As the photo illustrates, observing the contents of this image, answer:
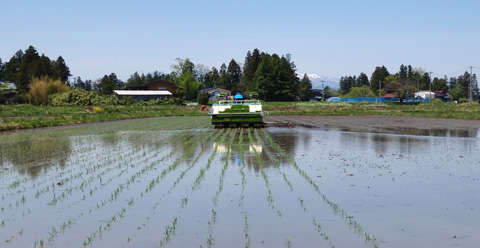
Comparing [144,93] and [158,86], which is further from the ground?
[158,86]

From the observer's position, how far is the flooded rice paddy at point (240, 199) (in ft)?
22.3

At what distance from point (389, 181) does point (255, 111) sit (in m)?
19.8

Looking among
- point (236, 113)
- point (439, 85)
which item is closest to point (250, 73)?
point (439, 85)

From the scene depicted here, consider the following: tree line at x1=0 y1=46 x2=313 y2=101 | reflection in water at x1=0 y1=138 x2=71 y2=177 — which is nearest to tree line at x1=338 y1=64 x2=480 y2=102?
tree line at x1=0 y1=46 x2=313 y2=101

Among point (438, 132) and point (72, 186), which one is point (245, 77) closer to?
point (438, 132)

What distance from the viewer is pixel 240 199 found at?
364 inches

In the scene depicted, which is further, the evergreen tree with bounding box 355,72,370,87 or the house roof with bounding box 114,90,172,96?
the evergreen tree with bounding box 355,72,370,87

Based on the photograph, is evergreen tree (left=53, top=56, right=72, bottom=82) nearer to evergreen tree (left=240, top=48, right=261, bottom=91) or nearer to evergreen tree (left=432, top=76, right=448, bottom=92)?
evergreen tree (left=240, top=48, right=261, bottom=91)

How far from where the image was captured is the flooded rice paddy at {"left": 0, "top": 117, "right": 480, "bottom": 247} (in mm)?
6793

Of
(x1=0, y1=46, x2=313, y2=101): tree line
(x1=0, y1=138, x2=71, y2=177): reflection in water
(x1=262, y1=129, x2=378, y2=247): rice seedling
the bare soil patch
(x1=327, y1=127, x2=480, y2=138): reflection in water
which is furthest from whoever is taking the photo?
(x1=0, y1=46, x2=313, y2=101): tree line

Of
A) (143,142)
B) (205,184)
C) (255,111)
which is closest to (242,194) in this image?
(205,184)

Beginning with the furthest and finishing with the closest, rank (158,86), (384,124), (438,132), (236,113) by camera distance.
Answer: (158,86), (384,124), (236,113), (438,132)

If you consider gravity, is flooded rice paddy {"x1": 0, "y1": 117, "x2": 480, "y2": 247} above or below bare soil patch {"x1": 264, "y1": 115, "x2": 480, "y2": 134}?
above

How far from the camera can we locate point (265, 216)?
7.93 meters
